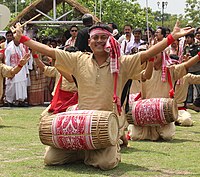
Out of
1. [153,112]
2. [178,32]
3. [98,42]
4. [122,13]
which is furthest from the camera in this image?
[122,13]

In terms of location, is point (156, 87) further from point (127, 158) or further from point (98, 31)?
point (98, 31)

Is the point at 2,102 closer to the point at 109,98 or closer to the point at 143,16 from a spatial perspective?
the point at 109,98

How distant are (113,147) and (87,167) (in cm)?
35

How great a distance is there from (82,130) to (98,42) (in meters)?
1.06

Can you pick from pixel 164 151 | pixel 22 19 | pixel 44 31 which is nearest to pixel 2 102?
pixel 22 19

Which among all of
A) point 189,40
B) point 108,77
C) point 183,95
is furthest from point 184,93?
point 108,77

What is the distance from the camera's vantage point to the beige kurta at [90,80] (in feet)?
21.3

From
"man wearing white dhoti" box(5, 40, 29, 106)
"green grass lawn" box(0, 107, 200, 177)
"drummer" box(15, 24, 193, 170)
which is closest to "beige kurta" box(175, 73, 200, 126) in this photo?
"green grass lawn" box(0, 107, 200, 177)

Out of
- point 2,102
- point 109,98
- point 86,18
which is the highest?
point 86,18

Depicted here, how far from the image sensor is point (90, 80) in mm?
6586

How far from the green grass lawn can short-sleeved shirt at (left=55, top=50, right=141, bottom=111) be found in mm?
703

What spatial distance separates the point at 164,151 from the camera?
7.52 m

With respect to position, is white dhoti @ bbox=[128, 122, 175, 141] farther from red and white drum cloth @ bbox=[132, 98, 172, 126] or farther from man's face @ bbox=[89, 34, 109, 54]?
man's face @ bbox=[89, 34, 109, 54]

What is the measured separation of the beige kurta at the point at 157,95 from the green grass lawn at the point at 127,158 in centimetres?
21
